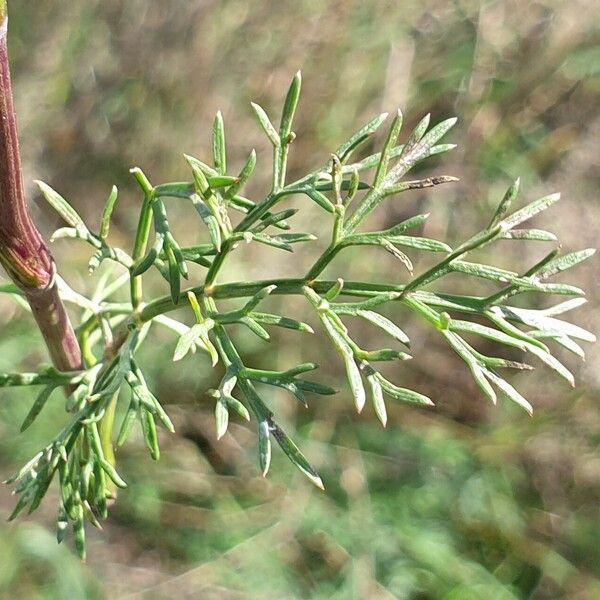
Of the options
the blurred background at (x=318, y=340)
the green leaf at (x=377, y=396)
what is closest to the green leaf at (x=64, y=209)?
the green leaf at (x=377, y=396)

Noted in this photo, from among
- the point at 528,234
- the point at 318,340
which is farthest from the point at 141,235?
the point at 318,340

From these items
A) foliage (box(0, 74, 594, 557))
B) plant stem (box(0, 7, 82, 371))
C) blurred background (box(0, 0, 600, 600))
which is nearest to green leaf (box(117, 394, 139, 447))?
foliage (box(0, 74, 594, 557))

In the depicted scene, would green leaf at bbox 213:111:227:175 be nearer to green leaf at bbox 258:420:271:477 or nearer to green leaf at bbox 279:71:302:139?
green leaf at bbox 279:71:302:139

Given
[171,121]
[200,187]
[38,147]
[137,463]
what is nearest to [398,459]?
[137,463]

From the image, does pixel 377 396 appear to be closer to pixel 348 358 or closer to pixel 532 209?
pixel 348 358

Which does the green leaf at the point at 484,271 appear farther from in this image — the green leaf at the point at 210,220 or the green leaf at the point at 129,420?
the green leaf at the point at 129,420

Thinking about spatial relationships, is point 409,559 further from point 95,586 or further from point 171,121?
point 171,121
